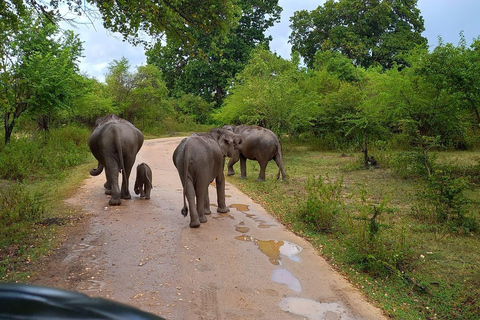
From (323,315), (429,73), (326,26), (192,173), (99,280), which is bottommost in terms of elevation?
(323,315)

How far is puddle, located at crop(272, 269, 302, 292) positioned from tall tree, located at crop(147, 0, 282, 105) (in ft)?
116

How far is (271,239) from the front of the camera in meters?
6.12

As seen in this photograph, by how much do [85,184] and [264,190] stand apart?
4.86m

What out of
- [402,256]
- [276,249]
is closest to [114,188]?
[276,249]

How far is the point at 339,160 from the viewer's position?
1655 cm

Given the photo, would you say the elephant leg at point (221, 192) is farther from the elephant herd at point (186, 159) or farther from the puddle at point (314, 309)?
the puddle at point (314, 309)

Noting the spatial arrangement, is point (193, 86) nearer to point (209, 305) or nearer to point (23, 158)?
point (23, 158)

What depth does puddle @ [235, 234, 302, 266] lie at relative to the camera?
5.32 m

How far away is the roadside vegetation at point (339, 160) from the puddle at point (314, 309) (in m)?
0.58

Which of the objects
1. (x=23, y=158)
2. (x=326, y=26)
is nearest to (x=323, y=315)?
(x=23, y=158)

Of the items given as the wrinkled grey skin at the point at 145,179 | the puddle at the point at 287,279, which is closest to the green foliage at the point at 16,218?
the wrinkled grey skin at the point at 145,179

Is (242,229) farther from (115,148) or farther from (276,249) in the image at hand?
(115,148)

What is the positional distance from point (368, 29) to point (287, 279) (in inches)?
1468

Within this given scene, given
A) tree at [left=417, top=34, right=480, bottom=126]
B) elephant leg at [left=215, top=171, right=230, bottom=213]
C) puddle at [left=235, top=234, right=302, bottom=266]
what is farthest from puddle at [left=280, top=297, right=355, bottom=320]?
tree at [left=417, top=34, right=480, bottom=126]
